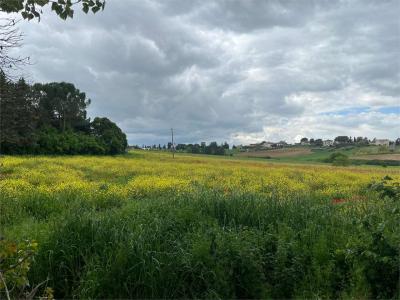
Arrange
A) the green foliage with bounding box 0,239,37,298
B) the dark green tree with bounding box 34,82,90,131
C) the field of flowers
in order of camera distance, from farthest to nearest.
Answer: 1. the dark green tree with bounding box 34,82,90,131
2. the field of flowers
3. the green foliage with bounding box 0,239,37,298

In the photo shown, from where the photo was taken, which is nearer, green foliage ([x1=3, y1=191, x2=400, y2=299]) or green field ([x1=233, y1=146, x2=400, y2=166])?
green foliage ([x1=3, y1=191, x2=400, y2=299])

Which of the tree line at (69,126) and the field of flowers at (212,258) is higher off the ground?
the tree line at (69,126)

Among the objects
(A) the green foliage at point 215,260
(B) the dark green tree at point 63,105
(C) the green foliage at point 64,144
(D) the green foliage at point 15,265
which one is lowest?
(A) the green foliage at point 215,260

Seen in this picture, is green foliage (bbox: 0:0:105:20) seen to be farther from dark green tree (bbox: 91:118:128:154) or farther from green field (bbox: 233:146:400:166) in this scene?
green field (bbox: 233:146:400:166)

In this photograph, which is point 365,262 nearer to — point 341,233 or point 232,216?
point 341,233

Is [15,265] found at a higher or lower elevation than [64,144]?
Answer: lower

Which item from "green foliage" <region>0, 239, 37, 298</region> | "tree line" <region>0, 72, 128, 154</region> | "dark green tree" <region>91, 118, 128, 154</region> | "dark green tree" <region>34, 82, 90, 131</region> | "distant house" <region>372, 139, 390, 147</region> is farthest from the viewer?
"distant house" <region>372, 139, 390, 147</region>

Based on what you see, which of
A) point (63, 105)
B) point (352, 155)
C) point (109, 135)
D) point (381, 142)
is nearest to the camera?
point (109, 135)

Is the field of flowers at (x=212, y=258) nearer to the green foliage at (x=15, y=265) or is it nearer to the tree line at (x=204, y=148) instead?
the green foliage at (x=15, y=265)

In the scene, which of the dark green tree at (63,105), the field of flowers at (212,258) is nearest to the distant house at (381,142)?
the dark green tree at (63,105)

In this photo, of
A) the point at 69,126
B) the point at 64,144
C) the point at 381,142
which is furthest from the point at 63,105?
the point at 381,142

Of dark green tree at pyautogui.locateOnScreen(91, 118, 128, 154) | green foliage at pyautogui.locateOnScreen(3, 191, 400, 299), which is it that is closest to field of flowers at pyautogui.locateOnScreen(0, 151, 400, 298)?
green foliage at pyautogui.locateOnScreen(3, 191, 400, 299)

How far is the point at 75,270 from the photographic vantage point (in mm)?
6738

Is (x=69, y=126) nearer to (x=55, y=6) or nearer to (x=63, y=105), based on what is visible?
(x=63, y=105)
